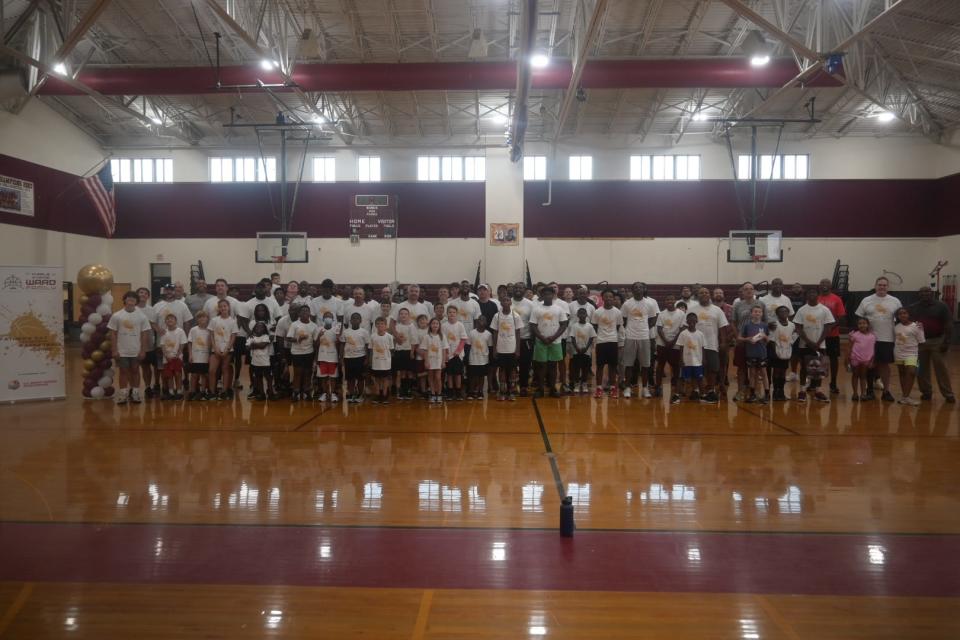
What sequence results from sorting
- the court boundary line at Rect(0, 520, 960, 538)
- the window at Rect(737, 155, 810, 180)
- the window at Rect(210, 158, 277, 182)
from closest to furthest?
the court boundary line at Rect(0, 520, 960, 538), the window at Rect(737, 155, 810, 180), the window at Rect(210, 158, 277, 182)

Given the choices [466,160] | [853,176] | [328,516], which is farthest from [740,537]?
[853,176]

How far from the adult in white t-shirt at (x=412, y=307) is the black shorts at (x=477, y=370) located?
3.42 feet

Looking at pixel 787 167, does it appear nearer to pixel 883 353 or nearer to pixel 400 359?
pixel 883 353

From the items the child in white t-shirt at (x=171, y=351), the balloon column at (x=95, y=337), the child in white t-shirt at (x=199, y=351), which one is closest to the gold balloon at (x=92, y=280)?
the balloon column at (x=95, y=337)

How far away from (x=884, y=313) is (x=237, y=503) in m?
8.92

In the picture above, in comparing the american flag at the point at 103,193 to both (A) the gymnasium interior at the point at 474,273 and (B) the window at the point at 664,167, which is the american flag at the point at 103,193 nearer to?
(A) the gymnasium interior at the point at 474,273

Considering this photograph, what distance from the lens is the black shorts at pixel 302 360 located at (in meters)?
8.31

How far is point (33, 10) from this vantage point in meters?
11.5

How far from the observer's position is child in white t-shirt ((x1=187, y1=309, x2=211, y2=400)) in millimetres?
8305

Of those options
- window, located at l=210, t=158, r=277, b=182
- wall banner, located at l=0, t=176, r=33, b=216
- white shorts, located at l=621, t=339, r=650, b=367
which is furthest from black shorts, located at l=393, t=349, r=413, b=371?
wall banner, located at l=0, t=176, r=33, b=216

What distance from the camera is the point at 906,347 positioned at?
797cm

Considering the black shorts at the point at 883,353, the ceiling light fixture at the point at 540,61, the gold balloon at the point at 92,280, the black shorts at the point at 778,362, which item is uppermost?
the ceiling light fixture at the point at 540,61

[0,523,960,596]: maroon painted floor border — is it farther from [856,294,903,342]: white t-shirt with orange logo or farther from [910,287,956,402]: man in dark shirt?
[910,287,956,402]: man in dark shirt

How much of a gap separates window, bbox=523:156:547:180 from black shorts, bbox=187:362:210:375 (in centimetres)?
1346
